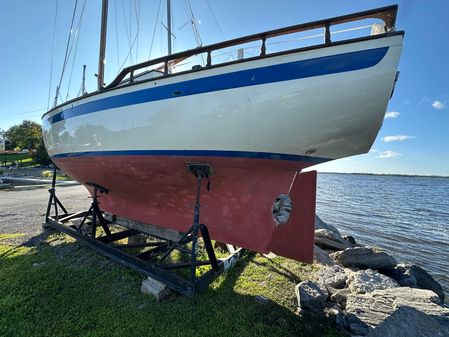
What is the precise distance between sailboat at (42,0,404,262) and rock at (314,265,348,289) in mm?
557

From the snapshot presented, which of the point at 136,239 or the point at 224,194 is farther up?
the point at 224,194

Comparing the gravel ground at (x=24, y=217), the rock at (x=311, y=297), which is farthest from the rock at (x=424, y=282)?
the gravel ground at (x=24, y=217)

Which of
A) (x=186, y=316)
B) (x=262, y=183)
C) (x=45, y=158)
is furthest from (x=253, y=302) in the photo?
(x=45, y=158)

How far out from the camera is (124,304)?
128 inches

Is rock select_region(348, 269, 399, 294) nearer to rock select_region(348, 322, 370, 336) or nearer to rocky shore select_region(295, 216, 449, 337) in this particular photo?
rocky shore select_region(295, 216, 449, 337)

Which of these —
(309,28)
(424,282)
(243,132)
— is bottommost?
(424,282)

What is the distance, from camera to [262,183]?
11.0 feet

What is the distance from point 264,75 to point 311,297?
9.69ft

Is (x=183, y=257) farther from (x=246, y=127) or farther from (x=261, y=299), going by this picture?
(x=246, y=127)

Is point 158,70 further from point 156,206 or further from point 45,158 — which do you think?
point 45,158

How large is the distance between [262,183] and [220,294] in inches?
70.1

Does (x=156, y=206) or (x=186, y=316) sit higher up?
(x=156, y=206)

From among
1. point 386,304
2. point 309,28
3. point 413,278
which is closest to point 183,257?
point 386,304

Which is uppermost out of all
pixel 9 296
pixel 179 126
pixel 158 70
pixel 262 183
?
pixel 158 70
